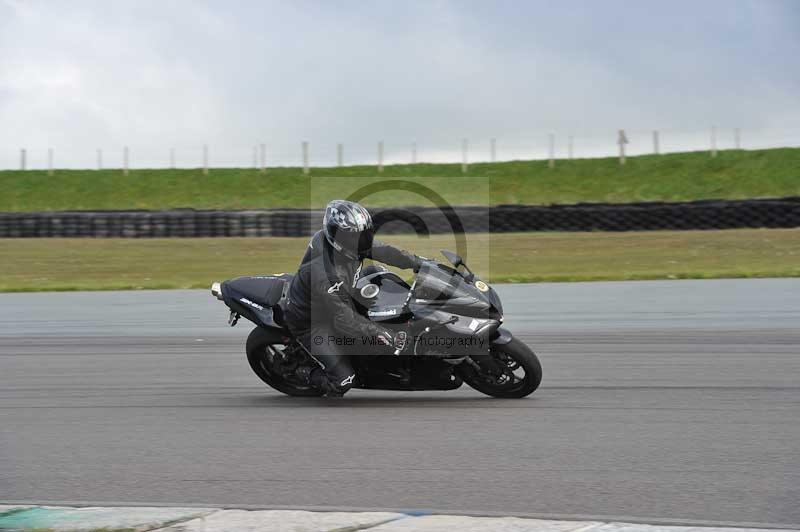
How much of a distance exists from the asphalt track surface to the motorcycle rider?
363mm

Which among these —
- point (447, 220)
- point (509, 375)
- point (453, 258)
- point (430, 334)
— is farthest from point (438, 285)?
point (447, 220)

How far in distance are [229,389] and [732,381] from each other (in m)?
3.85

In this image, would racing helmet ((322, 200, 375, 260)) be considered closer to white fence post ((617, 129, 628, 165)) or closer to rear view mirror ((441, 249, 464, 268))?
rear view mirror ((441, 249, 464, 268))

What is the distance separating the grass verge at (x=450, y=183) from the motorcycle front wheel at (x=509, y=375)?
102 feet

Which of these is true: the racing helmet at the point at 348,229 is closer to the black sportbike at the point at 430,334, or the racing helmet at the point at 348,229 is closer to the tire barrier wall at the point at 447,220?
the black sportbike at the point at 430,334

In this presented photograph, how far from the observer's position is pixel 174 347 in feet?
36.0

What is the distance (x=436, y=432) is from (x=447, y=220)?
68.6 ft

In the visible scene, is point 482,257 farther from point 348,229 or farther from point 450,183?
point 450,183

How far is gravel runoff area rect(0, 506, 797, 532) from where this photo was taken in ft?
14.9

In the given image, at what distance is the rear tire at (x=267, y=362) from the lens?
791 centimetres

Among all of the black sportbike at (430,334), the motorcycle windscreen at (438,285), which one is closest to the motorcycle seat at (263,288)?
the black sportbike at (430,334)


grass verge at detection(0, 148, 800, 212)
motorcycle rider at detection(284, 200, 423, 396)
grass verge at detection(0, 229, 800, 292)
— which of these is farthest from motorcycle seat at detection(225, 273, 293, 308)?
grass verge at detection(0, 148, 800, 212)

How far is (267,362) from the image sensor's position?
8.07m

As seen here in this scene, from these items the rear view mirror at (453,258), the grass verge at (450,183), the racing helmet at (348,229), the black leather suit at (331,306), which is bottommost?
the black leather suit at (331,306)
